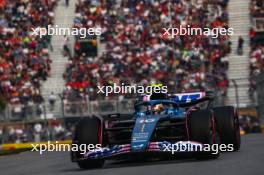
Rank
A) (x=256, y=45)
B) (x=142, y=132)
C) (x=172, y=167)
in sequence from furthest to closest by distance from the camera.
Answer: (x=256, y=45)
(x=142, y=132)
(x=172, y=167)

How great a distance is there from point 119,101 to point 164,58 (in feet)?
14.1

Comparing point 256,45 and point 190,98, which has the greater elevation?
point 256,45

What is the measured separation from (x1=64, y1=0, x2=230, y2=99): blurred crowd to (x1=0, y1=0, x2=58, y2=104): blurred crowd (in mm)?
1177

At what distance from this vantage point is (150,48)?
31.6 meters

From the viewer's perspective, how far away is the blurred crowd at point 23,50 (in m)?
30.0

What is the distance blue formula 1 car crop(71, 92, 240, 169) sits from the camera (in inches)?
483
